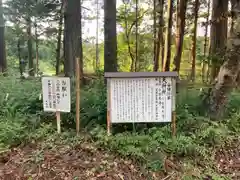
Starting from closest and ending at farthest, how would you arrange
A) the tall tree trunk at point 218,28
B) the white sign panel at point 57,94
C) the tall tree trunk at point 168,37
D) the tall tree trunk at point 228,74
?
the white sign panel at point 57,94 → the tall tree trunk at point 228,74 → the tall tree trunk at point 218,28 → the tall tree trunk at point 168,37

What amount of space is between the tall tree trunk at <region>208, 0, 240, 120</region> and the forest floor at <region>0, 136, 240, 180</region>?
1.03m

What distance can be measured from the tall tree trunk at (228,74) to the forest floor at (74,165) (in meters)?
1.03

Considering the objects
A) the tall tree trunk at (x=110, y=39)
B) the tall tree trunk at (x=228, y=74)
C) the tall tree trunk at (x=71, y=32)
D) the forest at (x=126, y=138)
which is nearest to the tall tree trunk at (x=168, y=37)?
the tall tree trunk at (x=110, y=39)

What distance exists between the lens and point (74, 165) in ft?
10.6

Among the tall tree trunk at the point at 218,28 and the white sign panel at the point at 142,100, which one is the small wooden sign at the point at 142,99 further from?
the tall tree trunk at the point at 218,28

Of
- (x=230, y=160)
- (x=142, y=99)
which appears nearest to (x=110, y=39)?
(x=142, y=99)

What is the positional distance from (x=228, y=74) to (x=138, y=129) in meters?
1.92

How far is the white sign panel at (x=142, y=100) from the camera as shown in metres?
3.69

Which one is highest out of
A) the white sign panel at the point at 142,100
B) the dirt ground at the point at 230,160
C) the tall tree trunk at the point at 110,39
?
the tall tree trunk at the point at 110,39

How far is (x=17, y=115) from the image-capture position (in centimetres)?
416

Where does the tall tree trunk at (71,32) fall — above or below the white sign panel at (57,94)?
above

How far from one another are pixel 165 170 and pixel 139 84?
1.33 meters

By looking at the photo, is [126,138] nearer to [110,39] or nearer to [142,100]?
[142,100]

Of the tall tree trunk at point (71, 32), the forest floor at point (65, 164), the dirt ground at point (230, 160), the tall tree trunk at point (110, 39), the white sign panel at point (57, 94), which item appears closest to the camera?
the forest floor at point (65, 164)
